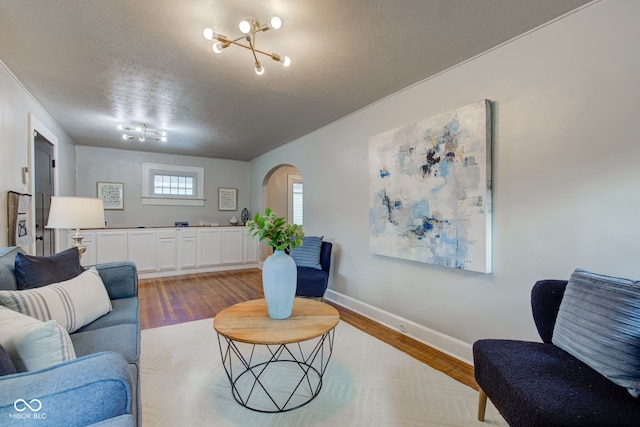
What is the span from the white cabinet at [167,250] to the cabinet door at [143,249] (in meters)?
0.10

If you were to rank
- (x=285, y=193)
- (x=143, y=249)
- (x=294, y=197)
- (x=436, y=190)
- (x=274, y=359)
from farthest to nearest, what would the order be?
(x=294, y=197)
(x=285, y=193)
(x=143, y=249)
(x=436, y=190)
(x=274, y=359)

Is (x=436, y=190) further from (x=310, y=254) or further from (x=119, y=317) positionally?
(x=119, y=317)

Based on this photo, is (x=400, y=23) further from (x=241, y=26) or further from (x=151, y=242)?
(x=151, y=242)

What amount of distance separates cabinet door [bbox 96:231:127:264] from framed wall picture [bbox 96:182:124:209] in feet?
2.55

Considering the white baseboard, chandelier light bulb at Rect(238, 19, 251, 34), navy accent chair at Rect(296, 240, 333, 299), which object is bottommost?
the white baseboard

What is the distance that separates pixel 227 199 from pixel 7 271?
193 inches

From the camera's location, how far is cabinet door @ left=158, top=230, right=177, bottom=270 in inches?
212

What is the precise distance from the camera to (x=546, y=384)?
1203mm

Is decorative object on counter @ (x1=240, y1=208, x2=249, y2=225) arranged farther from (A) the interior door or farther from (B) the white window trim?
(A) the interior door

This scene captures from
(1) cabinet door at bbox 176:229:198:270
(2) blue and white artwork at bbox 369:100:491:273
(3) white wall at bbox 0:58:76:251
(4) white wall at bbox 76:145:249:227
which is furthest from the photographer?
(1) cabinet door at bbox 176:229:198:270

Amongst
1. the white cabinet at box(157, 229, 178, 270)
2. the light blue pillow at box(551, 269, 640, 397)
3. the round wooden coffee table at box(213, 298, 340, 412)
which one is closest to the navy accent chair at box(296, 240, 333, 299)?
the round wooden coffee table at box(213, 298, 340, 412)

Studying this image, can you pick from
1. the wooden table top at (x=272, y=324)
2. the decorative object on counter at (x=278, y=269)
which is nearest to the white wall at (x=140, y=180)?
the wooden table top at (x=272, y=324)

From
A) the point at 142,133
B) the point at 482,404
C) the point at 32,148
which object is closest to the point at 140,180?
the point at 142,133

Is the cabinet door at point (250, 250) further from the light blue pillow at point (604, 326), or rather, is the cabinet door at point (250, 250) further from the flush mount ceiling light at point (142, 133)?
the light blue pillow at point (604, 326)
